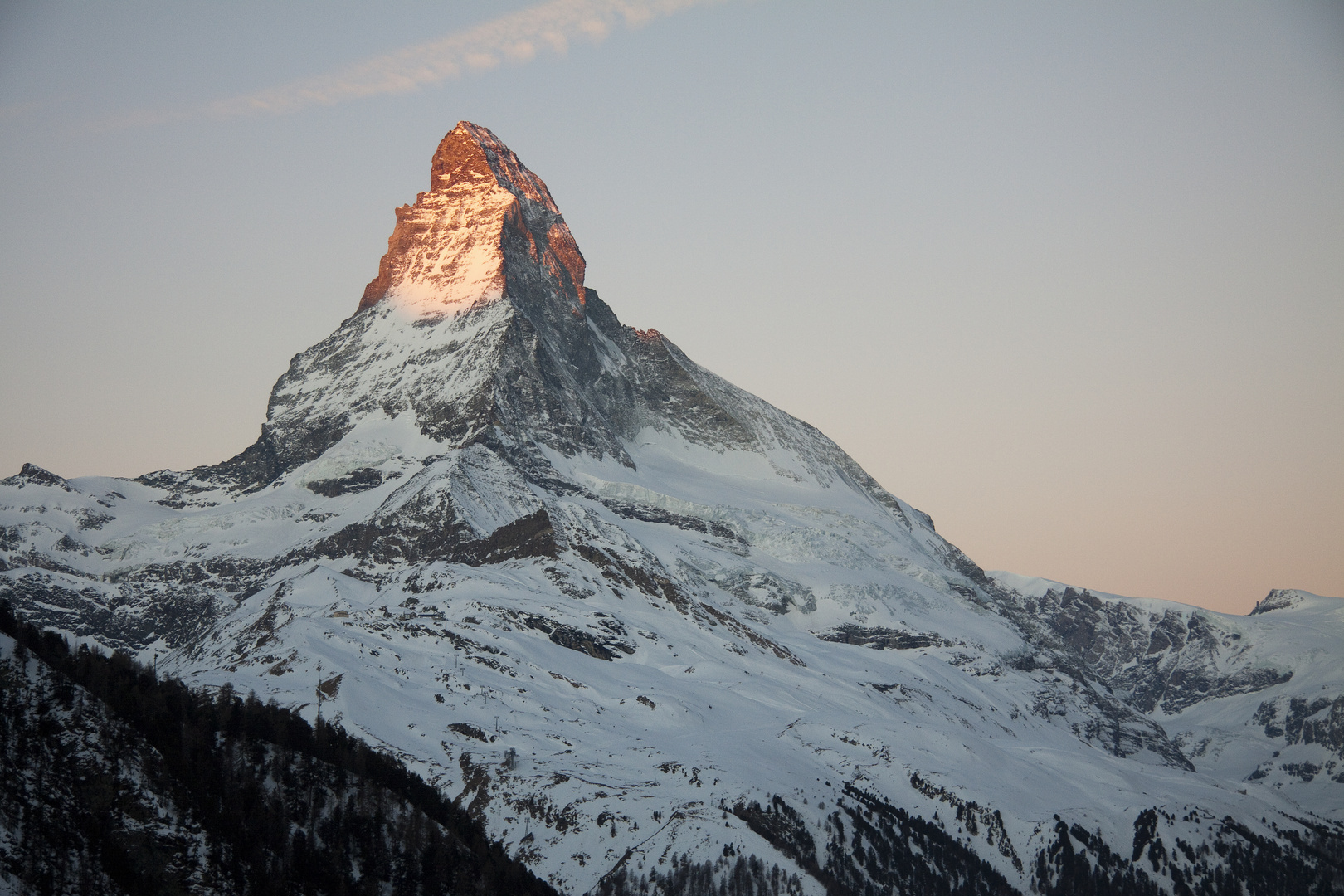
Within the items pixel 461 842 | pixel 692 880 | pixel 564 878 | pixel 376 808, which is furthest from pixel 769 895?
pixel 376 808

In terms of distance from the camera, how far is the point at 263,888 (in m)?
130

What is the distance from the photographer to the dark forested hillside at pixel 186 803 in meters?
122

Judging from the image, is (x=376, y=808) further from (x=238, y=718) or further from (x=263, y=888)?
(x=263, y=888)

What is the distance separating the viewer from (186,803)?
135m

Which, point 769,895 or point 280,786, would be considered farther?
point 769,895

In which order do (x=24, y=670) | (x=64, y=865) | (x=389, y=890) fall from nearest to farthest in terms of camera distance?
(x=64, y=865) < (x=24, y=670) < (x=389, y=890)

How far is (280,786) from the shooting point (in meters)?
158

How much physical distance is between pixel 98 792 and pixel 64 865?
12002mm

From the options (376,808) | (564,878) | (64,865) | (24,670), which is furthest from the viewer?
(564,878)

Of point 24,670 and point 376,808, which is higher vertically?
point 24,670

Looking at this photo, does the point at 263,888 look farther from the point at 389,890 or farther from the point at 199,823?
the point at 389,890

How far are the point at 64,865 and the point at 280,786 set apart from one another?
134 feet

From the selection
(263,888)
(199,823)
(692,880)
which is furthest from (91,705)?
(692,880)

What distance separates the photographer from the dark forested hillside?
122 metres
